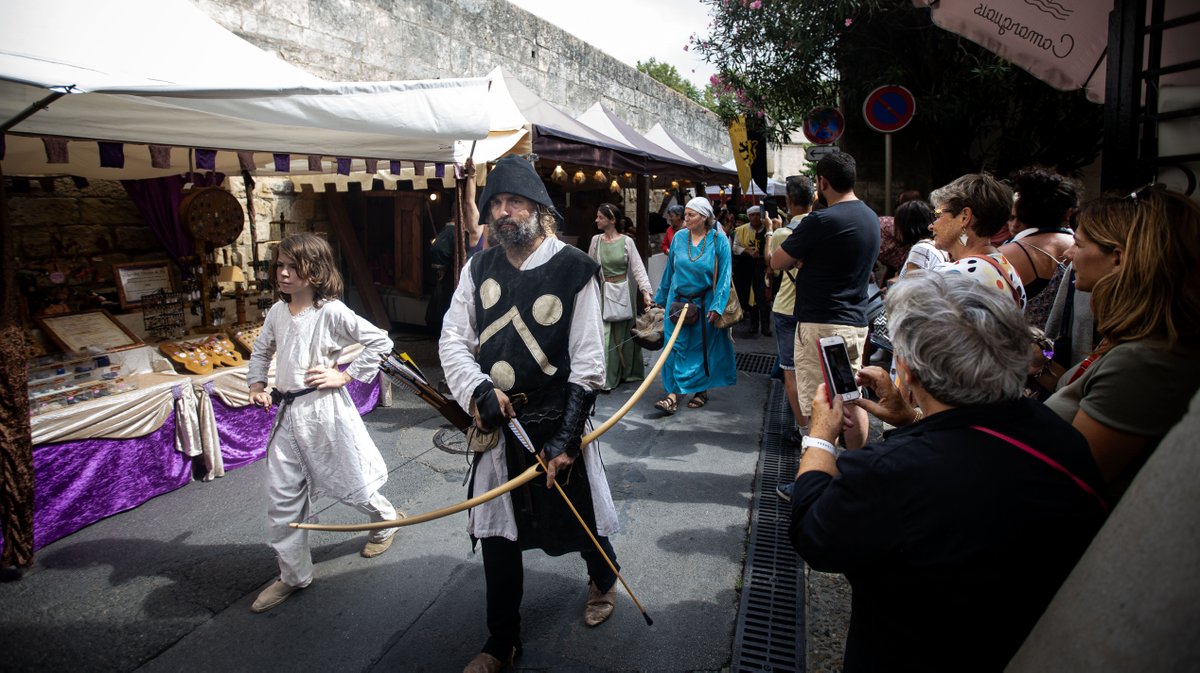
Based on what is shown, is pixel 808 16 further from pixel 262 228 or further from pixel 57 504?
pixel 57 504

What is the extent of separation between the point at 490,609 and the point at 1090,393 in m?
2.06

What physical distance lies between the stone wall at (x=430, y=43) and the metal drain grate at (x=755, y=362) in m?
5.37

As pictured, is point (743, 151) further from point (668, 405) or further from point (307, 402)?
point (307, 402)

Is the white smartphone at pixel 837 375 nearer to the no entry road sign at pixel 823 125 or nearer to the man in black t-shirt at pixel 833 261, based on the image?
the man in black t-shirt at pixel 833 261

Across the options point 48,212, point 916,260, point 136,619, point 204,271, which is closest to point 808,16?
point 916,260

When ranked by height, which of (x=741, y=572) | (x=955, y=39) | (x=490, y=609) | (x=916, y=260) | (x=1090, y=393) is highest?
(x=955, y=39)

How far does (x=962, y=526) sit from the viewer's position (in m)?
1.15

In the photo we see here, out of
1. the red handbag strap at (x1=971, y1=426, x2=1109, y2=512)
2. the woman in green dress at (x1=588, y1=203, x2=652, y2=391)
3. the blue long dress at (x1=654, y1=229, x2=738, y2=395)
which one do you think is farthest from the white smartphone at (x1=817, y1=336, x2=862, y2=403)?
the woman in green dress at (x1=588, y1=203, x2=652, y2=391)

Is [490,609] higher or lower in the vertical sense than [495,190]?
Answer: lower

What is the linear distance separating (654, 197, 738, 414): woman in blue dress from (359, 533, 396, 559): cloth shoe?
2.76 metres

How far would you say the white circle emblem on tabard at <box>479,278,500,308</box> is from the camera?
2451mm

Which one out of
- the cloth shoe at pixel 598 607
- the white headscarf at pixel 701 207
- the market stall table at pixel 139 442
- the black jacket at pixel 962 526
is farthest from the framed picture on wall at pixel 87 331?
the black jacket at pixel 962 526

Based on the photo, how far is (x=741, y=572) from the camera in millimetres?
3145

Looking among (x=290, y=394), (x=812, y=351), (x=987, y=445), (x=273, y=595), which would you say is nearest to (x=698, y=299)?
(x=812, y=351)
